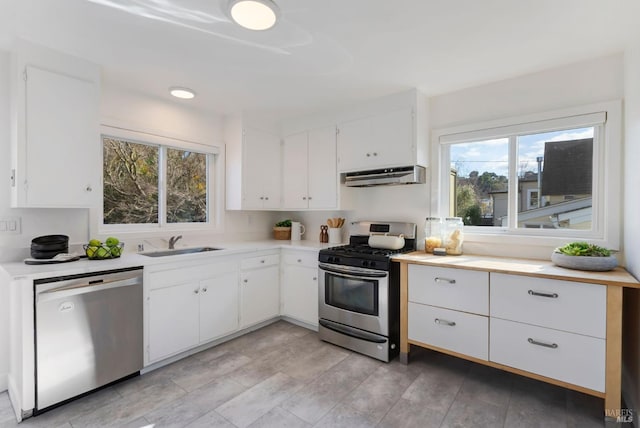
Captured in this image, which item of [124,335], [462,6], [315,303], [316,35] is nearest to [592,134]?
[462,6]

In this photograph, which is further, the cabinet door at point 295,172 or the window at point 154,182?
the cabinet door at point 295,172

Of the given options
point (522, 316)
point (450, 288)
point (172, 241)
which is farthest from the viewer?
point (172, 241)

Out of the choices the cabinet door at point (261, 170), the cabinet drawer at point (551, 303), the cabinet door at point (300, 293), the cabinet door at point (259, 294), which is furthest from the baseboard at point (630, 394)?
the cabinet door at point (261, 170)

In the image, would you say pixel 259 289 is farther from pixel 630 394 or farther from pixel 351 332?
pixel 630 394

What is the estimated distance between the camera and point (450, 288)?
2.34 metres

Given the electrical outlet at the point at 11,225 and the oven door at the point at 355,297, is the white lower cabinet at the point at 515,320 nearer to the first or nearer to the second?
the oven door at the point at 355,297

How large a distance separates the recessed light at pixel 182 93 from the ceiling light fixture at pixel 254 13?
1.27 m

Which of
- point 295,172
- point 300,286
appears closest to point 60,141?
point 295,172

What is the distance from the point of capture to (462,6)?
5.46ft

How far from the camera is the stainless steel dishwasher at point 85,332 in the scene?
1870mm

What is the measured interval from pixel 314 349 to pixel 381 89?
8.18 ft

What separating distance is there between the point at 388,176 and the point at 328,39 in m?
1.43

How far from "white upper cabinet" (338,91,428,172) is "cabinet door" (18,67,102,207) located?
2.23 metres

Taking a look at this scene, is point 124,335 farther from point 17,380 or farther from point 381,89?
point 381,89
